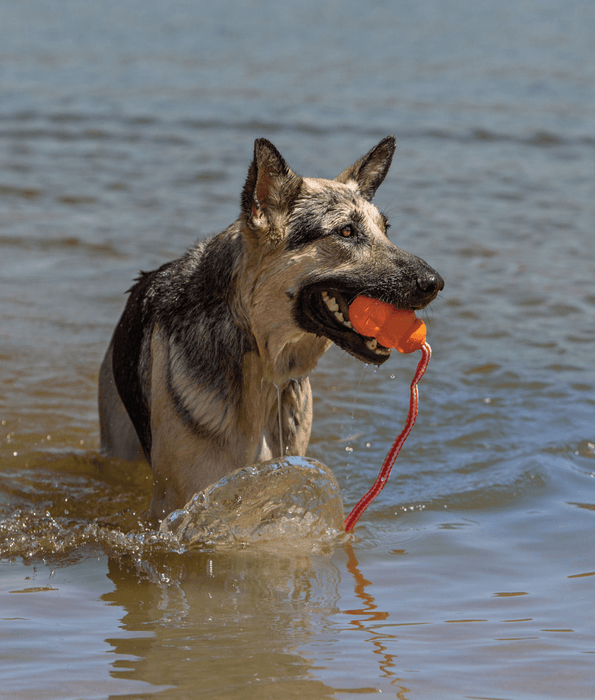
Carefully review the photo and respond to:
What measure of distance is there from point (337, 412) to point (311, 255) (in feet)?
10.5

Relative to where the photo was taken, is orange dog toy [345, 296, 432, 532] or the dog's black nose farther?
orange dog toy [345, 296, 432, 532]

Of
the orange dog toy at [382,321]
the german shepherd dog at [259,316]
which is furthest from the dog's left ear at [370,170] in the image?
the orange dog toy at [382,321]

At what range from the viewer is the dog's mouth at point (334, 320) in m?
4.29

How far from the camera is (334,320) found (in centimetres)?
433

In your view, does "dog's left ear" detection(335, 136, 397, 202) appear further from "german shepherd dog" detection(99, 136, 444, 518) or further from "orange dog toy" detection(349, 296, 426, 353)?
"orange dog toy" detection(349, 296, 426, 353)

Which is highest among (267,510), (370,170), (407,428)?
(370,170)

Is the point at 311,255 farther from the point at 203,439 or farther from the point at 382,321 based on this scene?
the point at 203,439

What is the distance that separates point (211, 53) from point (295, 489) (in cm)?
2169

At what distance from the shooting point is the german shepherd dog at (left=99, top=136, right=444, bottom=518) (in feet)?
14.1

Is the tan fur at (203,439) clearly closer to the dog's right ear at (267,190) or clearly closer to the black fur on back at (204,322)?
the black fur on back at (204,322)

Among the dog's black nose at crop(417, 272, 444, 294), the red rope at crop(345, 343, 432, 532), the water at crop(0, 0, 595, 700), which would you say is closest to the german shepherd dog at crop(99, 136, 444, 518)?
the dog's black nose at crop(417, 272, 444, 294)

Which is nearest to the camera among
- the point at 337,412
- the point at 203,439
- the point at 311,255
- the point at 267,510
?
the point at 311,255

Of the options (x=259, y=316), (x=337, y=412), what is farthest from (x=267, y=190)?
(x=337, y=412)

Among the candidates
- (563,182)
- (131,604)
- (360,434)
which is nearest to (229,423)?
(131,604)
